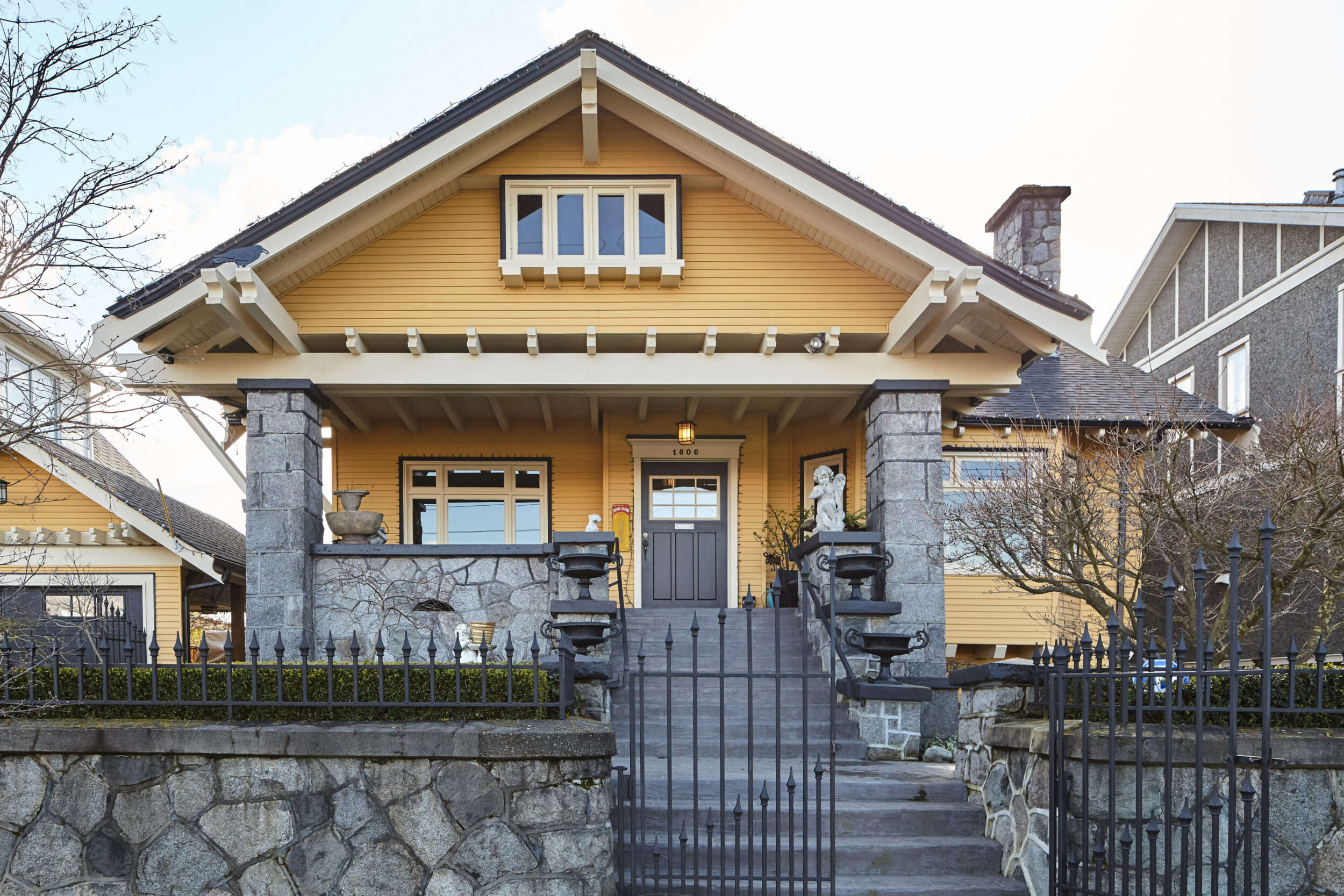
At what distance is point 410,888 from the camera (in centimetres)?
528

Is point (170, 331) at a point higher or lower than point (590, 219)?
lower

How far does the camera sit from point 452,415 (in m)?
12.7

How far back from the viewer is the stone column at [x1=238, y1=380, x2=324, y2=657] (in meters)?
9.98

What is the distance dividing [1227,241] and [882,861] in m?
16.7

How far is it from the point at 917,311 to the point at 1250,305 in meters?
11.2

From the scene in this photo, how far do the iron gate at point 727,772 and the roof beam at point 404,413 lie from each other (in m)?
4.18

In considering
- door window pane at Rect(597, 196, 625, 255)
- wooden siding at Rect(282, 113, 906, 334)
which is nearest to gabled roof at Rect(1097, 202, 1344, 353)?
wooden siding at Rect(282, 113, 906, 334)

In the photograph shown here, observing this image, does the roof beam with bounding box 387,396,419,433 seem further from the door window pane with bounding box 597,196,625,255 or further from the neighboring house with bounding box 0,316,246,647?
the neighboring house with bounding box 0,316,246,647

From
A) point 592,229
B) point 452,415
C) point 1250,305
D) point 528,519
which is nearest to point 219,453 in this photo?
point 452,415

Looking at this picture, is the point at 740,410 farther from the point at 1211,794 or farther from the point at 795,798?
the point at 1211,794

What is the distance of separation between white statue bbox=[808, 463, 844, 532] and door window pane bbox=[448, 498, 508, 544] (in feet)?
15.8

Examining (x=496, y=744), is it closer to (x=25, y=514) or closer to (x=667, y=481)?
(x=667, y=481)

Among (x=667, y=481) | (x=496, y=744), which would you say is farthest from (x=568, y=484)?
(x=496, y=744)

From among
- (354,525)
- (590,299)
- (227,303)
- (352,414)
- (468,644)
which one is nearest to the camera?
(227,303)
